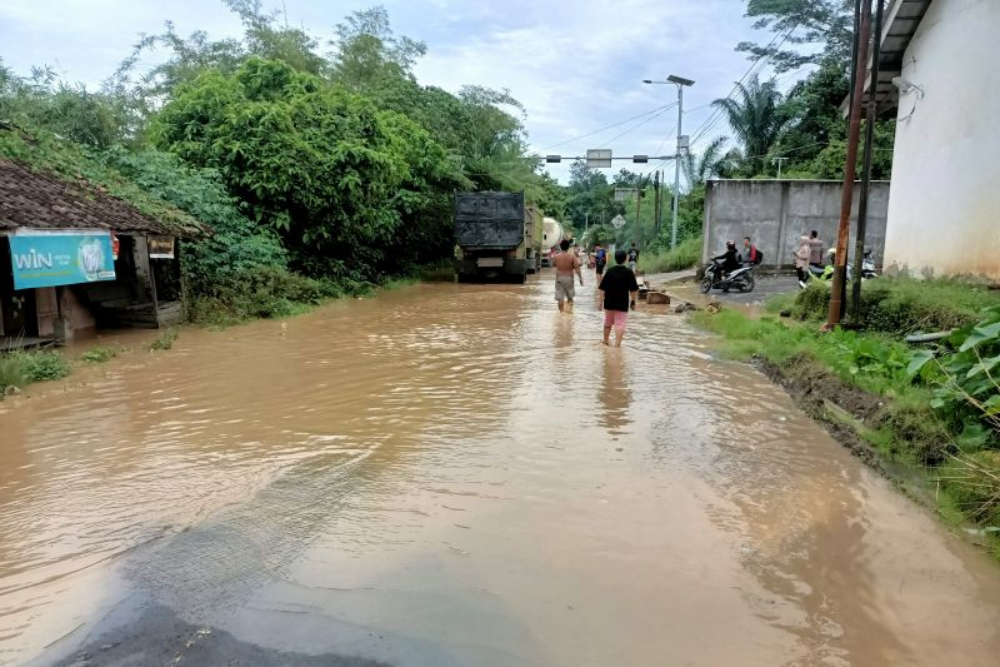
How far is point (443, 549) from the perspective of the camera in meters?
4.08

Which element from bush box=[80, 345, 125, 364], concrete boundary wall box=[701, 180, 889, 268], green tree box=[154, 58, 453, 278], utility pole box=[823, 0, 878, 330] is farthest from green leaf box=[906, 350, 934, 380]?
concrete boundary wall box=[701, 180, 889, 268]

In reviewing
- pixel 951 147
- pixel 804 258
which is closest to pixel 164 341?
pixel 951 147

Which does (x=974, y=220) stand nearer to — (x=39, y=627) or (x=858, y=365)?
(x=858, y=365)

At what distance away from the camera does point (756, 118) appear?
3272cm

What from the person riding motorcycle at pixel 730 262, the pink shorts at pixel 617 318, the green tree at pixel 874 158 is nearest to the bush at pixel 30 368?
the pink shorts at pixel 617 318

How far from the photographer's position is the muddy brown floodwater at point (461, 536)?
10.5ft

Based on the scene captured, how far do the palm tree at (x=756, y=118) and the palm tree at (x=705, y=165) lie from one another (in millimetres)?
1605

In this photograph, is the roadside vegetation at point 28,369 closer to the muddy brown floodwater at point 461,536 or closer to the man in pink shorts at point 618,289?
the muddy brown floodwater at point 461,536

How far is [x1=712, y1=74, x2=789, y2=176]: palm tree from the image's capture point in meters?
32.3

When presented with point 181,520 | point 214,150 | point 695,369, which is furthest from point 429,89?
point 181,520

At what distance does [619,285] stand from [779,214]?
549 inches

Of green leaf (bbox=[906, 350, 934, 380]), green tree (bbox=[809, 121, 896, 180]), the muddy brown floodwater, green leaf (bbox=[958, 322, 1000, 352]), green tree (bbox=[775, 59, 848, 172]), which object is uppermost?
green tree (bbox=[775, 59, 848, 172])

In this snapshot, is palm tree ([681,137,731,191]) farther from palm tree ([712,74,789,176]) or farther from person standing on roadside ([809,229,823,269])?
person standing on roadside ([809,229,823,269])

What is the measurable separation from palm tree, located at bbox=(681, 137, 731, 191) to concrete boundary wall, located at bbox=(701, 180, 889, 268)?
40.1 ft
